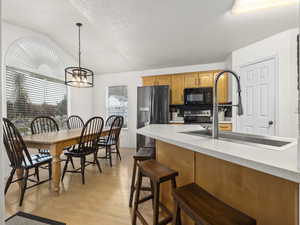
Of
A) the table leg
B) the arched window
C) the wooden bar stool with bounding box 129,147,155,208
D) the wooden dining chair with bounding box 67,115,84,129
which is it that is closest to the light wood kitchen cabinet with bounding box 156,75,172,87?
the wooden dining chair with bounding box 67,115,84,129

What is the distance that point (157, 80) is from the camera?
4.25 metres

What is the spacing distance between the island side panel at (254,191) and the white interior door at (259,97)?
2239 millimetres

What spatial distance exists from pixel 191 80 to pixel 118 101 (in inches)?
91.5

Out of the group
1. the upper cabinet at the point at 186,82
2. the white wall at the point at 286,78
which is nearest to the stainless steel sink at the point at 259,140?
the white wall at the point at 286,78

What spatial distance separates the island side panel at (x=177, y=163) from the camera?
1241 mm

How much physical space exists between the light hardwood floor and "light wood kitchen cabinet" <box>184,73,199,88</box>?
2.60 m

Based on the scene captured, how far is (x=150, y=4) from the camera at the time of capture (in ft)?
7.57

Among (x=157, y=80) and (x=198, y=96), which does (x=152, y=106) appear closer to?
(x=157, y=80)

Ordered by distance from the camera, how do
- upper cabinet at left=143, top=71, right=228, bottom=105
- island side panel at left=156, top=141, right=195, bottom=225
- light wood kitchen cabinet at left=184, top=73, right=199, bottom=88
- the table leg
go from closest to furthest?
1. island side panel at left=156, top=141, right=195, bottom=225
2. the table leg
3. upper cabinet at left=143, top=71, right=228, bottom=105
4. light wood kitchen cabinet at left=184, top=73, right=199, bottom=88

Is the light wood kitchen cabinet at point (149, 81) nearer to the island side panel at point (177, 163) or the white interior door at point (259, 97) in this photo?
the white interior door at point (259, 97)

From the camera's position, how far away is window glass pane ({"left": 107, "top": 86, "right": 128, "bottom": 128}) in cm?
489

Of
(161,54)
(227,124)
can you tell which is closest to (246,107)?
(227,124)

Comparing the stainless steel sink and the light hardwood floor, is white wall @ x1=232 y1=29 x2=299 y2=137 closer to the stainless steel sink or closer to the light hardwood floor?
the stainless steel sink

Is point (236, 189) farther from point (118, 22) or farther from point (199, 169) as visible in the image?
point (118, 22)
